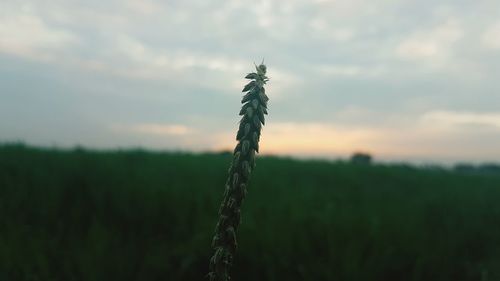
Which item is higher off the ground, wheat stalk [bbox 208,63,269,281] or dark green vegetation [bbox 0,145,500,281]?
wheat stalk [bbox 208,63,269,281]

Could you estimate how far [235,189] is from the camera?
928 millimetres

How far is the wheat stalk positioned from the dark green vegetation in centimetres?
751

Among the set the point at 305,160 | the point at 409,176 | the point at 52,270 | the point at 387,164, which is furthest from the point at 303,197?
the point at 387,164

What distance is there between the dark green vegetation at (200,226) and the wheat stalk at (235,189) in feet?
24.6

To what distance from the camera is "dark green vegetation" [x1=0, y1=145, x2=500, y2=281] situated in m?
8.93

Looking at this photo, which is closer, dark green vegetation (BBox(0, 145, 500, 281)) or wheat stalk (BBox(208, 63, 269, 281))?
wheat stalk (BBox(208, 63, 269, 281))

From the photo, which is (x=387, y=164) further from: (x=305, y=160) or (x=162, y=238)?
(x=162, y=238)

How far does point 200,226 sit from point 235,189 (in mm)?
10249

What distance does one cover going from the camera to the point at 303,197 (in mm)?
15133

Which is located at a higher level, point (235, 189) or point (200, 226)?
point (235, 189)

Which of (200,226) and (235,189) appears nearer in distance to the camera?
(235,189)

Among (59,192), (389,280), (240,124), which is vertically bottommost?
(389,280)

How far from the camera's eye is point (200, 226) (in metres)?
11.0

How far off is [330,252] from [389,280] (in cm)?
106
